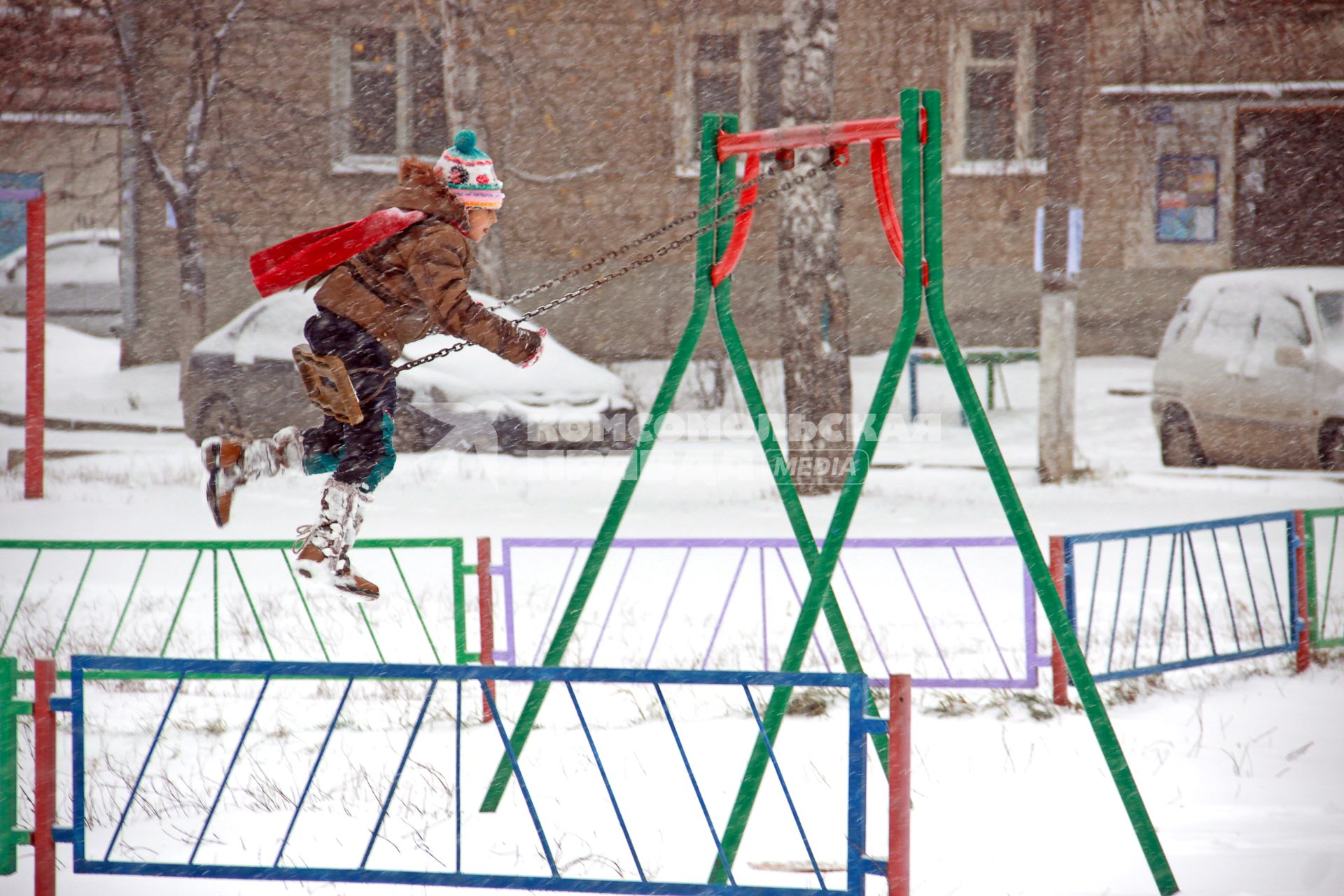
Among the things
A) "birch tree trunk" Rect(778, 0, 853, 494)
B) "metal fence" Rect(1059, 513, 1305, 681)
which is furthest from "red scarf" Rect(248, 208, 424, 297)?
"birch tree trunk" Rect(778, 0, 853, 494)

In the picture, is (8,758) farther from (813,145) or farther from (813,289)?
(813,289)

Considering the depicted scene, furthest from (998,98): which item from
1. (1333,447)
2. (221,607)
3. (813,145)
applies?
(813,145)

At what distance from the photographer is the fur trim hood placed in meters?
3.22

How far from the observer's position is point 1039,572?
3.37 meters

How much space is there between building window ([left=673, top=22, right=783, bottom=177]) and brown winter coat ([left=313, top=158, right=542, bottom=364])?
526 inches

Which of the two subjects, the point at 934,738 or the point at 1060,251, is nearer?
the point at 934,738

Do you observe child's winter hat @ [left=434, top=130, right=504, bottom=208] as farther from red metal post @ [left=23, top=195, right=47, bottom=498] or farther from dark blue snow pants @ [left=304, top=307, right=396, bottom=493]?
red metal post @ [left=23, top=195, right=47, bottom=498]

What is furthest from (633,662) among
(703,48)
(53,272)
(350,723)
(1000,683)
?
(53,272)

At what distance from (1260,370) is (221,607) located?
761 cm

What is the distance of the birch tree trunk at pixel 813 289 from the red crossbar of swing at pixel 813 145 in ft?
17.3

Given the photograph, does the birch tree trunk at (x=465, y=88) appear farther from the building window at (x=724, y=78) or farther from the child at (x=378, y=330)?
the child at (x=378, y=330)

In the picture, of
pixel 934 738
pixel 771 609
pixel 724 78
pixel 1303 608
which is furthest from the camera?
pixel 724 78

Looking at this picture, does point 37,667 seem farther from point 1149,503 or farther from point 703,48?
point 703,48

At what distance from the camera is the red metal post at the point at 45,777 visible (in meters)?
2.97
